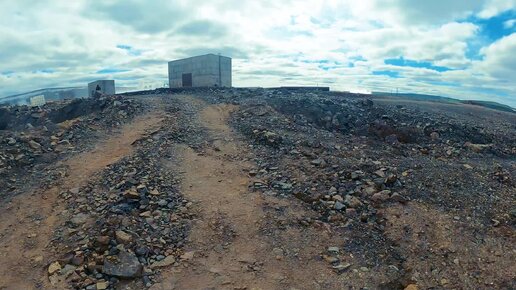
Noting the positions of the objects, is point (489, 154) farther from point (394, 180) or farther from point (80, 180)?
point (80, 180)

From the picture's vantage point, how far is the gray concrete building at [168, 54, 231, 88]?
2145 cm

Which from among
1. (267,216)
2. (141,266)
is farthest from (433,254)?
(141,266)

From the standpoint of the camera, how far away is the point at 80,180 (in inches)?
309

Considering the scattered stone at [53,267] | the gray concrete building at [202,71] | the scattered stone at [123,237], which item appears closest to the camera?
the scattered stone at [53,267]

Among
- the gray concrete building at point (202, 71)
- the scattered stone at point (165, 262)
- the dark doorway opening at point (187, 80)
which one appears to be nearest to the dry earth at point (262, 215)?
the scattered stone at point (165, 262)

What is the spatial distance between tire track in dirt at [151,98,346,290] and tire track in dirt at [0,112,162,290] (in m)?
1.96

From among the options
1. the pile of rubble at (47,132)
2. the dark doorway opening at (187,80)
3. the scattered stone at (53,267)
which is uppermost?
the dark doorway opening at (187,80)

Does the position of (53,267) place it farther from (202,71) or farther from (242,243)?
(202,71)

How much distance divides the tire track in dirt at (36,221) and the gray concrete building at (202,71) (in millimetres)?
12023

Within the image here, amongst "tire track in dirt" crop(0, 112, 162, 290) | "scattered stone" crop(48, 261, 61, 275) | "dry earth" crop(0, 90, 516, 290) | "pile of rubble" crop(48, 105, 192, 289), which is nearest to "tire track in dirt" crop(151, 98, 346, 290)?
"dry earth" crop(0, 90, 516, 290)

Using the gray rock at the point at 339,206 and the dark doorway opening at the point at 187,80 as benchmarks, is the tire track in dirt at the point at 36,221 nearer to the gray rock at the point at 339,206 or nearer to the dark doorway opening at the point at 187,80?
the gray rock at the point at 339,206

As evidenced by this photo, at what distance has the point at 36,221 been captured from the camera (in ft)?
21.5

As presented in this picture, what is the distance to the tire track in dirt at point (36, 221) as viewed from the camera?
527cm

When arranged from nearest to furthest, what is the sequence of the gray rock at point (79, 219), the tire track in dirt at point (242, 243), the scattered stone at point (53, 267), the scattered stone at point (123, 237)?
the tire track in dirt at point (242, 243)
the scattered stone at point (53, 267)
the scattered stone at point (123, 237)
the gray rock at point (79, 219)
